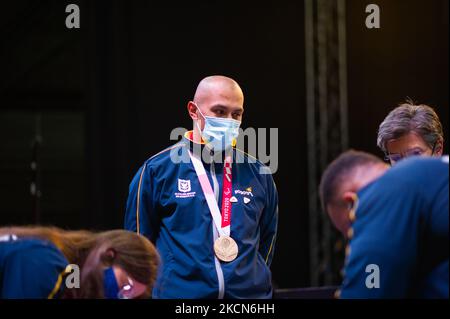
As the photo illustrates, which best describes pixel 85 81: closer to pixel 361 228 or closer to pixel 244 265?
pixel 244 265

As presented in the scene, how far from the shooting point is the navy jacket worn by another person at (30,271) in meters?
2.44

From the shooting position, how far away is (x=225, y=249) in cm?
349

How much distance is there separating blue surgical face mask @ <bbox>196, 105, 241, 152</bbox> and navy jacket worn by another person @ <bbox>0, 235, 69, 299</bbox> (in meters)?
1.38

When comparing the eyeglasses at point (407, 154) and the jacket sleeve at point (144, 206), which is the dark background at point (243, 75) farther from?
the eyeglasses at point (407, 154)

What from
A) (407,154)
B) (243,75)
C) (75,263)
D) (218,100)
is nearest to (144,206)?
(218,100)

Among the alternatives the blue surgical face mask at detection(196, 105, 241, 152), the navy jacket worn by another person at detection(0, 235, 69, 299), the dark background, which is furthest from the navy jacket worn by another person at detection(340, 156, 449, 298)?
the dark background

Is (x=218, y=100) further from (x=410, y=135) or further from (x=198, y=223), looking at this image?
(x=410, y=135)

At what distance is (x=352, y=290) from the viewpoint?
2047mm

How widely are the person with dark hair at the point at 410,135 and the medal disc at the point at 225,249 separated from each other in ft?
2.63

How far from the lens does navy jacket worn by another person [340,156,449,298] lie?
1.99 metres

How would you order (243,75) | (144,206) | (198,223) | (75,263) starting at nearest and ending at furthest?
(75,263) → (198,223) → (144,206) → (243,75)

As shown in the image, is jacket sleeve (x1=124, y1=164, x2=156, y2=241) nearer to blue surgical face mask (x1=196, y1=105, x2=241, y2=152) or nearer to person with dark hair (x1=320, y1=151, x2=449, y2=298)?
blue surgical face mask (x1=196, y1=105, x2=241, y2=152)

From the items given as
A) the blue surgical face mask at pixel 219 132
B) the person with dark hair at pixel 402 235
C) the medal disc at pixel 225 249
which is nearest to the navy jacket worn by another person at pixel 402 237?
the person with dark hair at pixel 402 235
